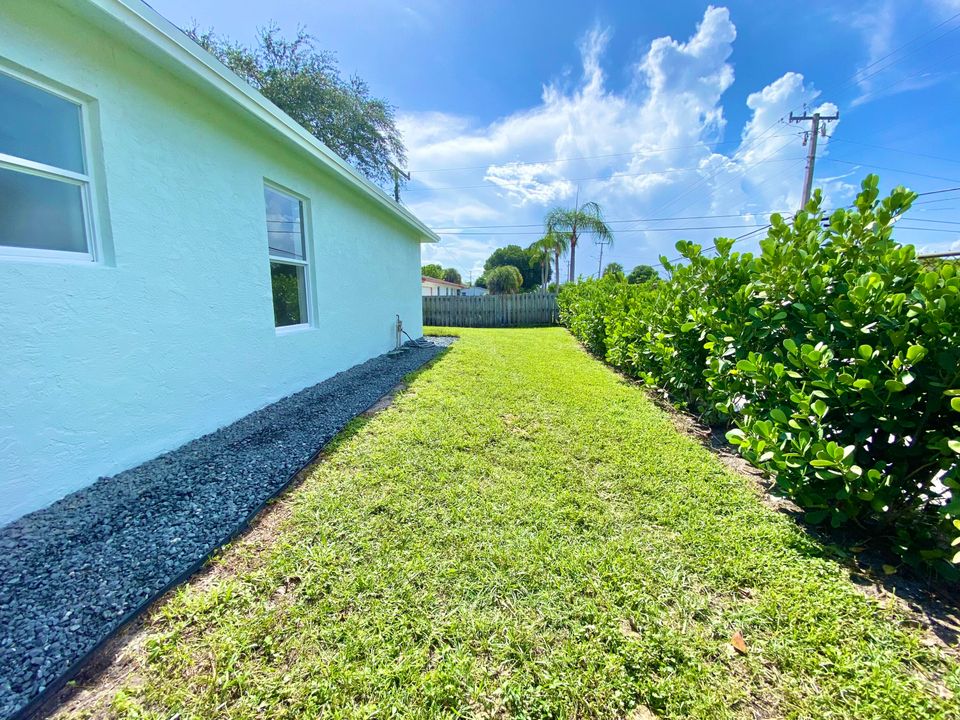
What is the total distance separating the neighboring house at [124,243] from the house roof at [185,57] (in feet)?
0.04

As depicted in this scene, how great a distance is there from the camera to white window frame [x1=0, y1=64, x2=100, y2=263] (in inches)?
85.2

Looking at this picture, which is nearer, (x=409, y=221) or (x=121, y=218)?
(x=121, y=218)

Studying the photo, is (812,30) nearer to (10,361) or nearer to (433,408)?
(433,408)

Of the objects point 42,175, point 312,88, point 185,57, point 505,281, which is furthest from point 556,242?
point 42,175

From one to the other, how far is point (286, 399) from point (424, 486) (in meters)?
2.76

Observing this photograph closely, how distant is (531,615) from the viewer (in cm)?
157

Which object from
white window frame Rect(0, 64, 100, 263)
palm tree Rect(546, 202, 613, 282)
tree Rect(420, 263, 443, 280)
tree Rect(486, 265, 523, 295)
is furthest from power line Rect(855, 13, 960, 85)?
tree Rect(420, 263, 443, 280)

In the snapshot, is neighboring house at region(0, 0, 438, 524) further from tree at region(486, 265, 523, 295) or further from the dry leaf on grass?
tree at region(486, 265, 523, 295)

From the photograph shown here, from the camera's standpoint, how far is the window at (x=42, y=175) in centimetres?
216

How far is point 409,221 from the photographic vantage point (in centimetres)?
835

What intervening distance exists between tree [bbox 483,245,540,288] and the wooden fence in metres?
30.9

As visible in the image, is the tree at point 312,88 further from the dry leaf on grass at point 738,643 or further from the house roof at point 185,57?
the dry leaf on grass at point 738,643

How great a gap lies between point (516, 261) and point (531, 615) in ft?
167

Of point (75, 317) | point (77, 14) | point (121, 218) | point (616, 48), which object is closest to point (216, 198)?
point (121, 218)
